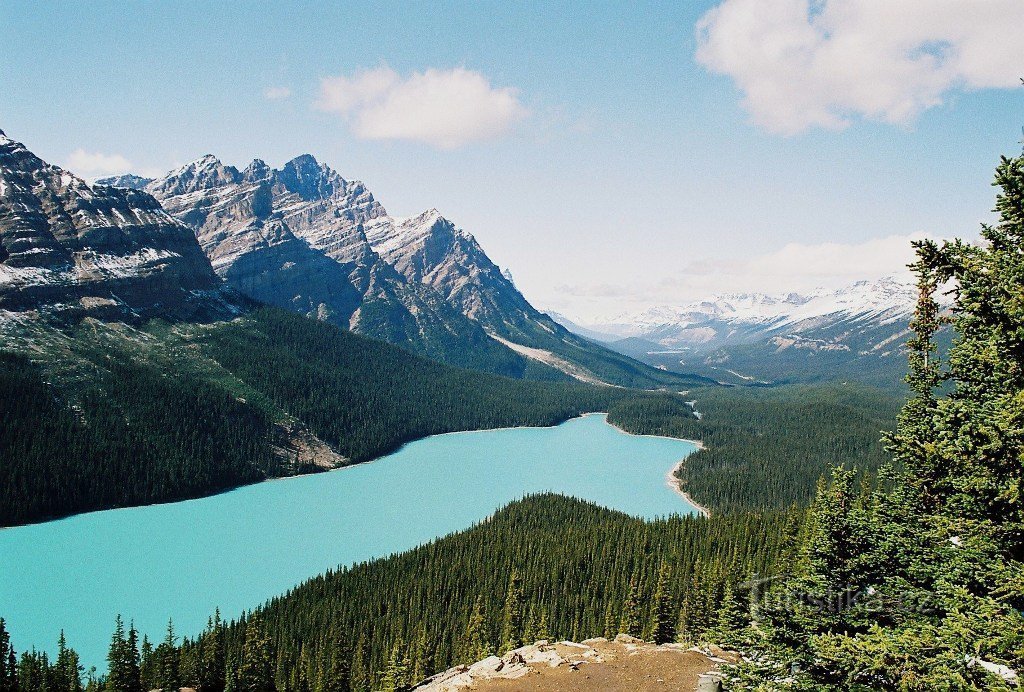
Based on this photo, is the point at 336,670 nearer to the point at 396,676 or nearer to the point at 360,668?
the point at 360,668

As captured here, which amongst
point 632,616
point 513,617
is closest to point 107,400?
point 513,617

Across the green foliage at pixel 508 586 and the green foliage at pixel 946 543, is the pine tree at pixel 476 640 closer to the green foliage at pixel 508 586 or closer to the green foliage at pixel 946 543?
the green foliage at pixel 508 586

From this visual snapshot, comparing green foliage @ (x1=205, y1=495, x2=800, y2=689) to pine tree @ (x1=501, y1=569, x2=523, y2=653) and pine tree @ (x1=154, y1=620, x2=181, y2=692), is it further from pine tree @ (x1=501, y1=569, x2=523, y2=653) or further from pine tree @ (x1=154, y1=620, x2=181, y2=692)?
pine tree @ (x1=154, y1=620, x2=181, y2=692)

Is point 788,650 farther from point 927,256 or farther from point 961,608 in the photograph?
point 927,256

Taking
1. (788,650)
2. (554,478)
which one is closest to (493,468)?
(554,478)

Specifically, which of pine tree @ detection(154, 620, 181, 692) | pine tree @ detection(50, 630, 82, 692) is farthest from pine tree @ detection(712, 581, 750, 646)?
pine tree @ detection(50, 630, 82, 692)

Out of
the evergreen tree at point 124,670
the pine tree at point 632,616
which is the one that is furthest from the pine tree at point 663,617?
the evergreen tree at point 124,670
